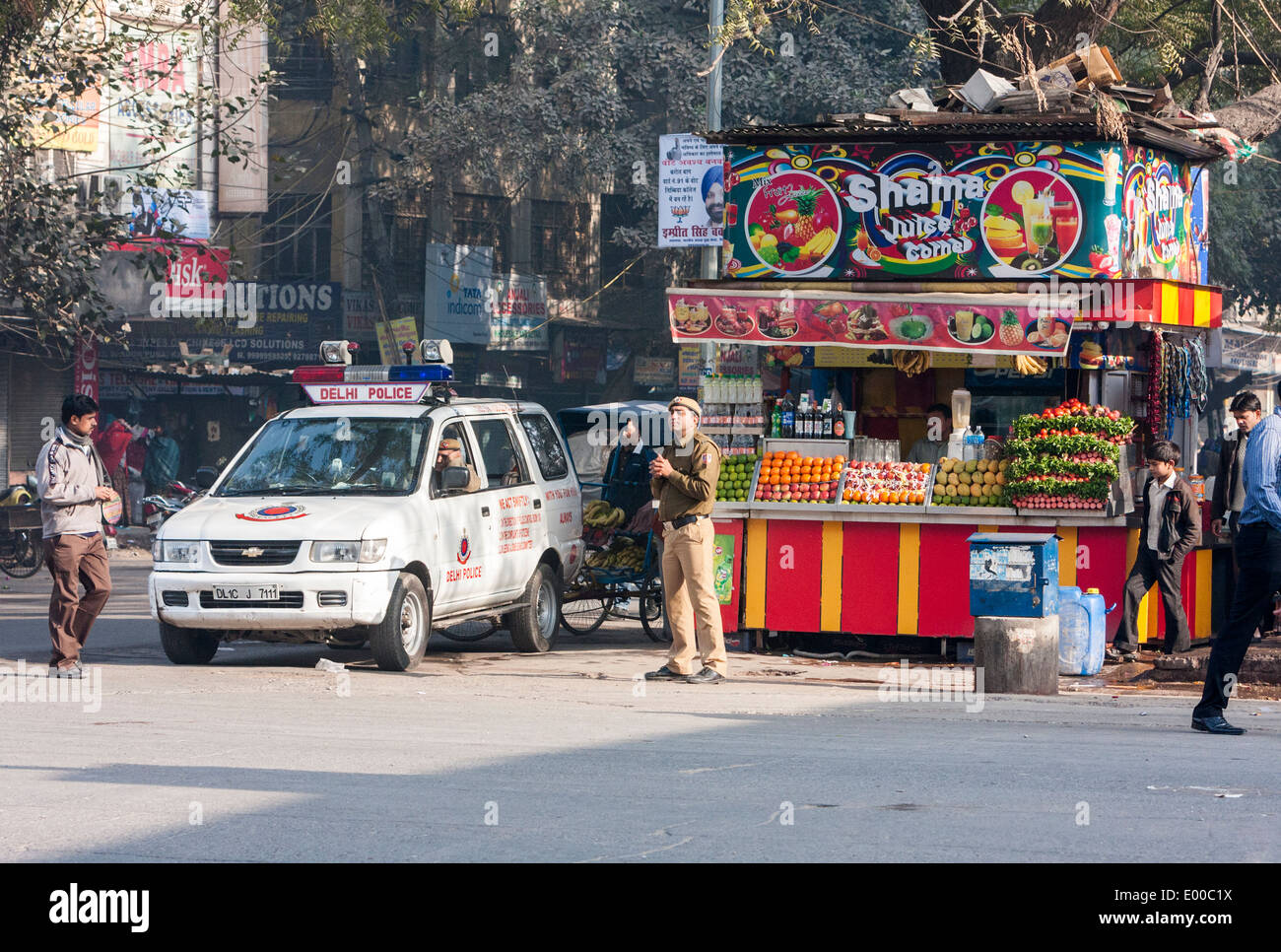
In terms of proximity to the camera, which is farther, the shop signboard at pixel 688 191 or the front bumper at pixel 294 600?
the shop signboard at pixel 688 191

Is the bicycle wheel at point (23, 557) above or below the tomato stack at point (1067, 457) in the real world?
below

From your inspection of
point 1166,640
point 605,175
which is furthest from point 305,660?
point 605,175

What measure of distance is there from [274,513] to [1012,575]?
17.5ft

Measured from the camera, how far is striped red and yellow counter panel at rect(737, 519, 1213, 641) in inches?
542

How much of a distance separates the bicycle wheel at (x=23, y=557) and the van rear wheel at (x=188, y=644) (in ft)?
32.9

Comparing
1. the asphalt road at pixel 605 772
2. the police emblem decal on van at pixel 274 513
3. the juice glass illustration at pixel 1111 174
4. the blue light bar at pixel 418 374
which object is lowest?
the asphalt road at pixel 605 772

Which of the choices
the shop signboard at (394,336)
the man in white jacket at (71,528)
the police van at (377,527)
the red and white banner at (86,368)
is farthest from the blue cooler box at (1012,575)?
the shop signboard at (394,336)

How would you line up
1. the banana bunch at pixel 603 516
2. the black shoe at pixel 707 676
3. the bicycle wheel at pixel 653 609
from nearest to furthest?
the black shoe at pixel 707 676
the bicycle wheel at pixel 653 609
the banana bunch at pixel 603 516

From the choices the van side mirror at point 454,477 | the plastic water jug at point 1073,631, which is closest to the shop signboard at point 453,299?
the van side mirror at point 454,477

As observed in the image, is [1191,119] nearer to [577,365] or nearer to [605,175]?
[605,175]

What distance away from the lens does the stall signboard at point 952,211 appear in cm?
1399

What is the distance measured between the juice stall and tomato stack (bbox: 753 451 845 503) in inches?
0.8

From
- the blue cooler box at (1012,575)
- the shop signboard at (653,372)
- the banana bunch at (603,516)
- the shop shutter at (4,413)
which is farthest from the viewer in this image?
the shop signboard at (653,372)

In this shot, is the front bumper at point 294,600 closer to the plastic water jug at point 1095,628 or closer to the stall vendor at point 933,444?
the stall vendor at point 933,444
